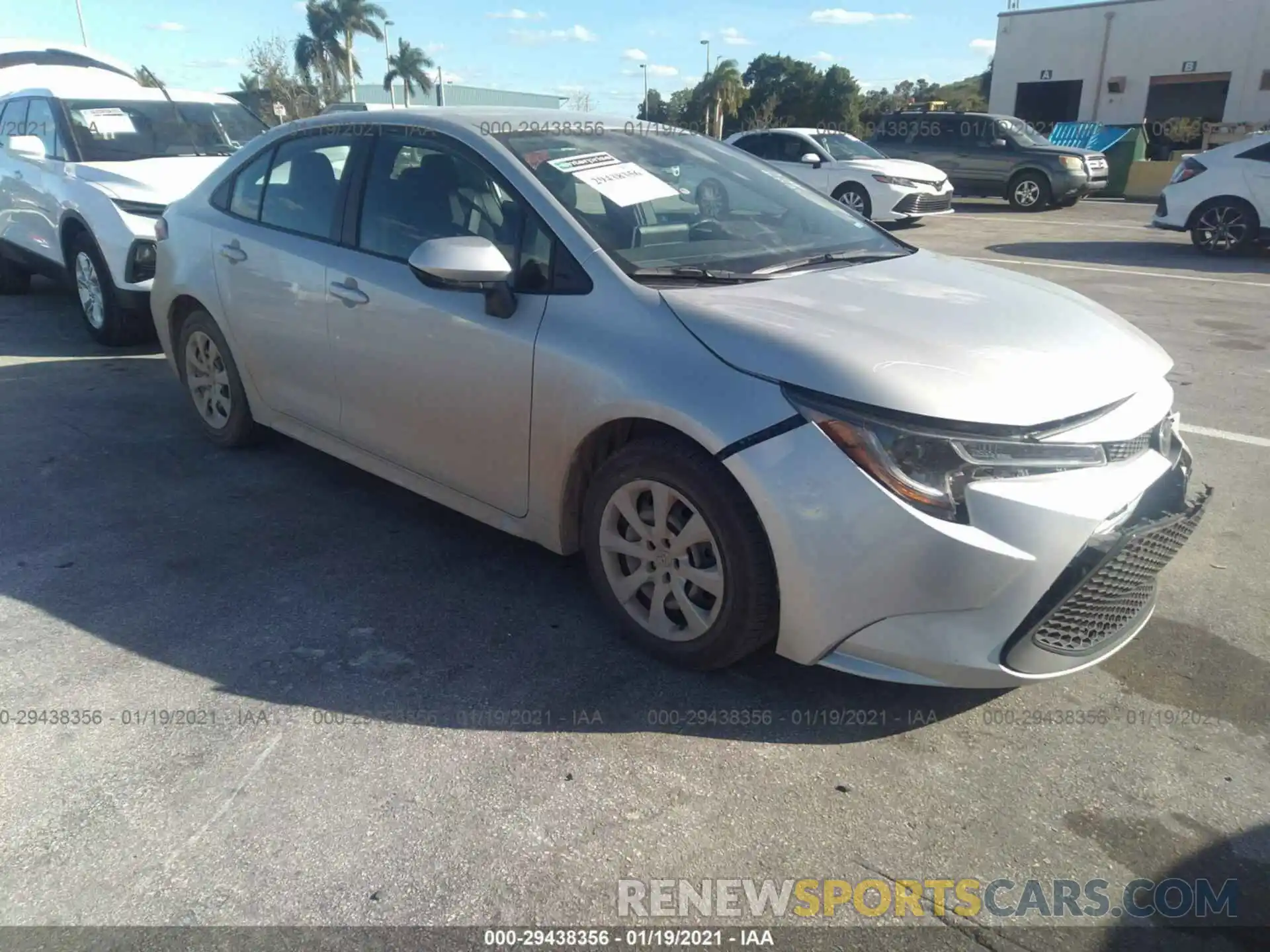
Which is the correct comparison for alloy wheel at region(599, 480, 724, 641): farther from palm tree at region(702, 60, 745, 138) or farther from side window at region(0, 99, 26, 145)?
palm tree at region(702, 60, 745, 138)

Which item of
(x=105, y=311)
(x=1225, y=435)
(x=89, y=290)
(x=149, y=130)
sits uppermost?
(x=149, y=130)

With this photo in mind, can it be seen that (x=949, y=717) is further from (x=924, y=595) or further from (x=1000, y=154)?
(x=1000, y=154)

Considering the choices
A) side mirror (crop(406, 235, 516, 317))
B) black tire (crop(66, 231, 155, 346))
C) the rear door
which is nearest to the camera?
side mirror (crop(406, 235, 516, 317))

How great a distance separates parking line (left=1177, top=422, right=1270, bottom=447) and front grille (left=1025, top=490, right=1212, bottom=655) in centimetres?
285

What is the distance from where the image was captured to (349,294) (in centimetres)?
385

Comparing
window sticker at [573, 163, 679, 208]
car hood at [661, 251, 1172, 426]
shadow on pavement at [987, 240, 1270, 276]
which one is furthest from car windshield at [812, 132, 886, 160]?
car hood at [661, 251, 1172, 426]

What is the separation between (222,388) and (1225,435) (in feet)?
17.4

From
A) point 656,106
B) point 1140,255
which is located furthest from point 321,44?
point 1140,255

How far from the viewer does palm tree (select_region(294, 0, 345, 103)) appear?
5388 cm

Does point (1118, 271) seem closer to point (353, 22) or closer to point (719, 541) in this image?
point (719, 541)

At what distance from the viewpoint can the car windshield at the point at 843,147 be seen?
1619 centimetres

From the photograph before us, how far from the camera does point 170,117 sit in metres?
8.02

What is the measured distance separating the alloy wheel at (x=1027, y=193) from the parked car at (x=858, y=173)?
10.2 ft

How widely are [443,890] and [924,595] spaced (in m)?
1.38
